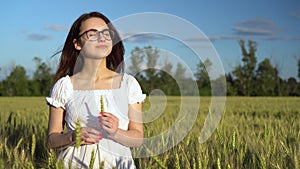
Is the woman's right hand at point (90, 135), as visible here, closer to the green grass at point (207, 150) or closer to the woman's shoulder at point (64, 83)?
the green grass at point (207, 150)

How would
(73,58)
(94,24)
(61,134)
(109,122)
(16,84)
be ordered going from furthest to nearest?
(16,84) < (73,58) < (94,24) < (61,134) < (109,122)

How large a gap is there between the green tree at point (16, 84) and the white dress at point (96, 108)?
2715cm

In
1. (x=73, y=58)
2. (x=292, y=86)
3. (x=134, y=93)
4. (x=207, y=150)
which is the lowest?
(x=207, y=150)

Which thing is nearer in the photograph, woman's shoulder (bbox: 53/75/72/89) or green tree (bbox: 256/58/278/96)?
woman's shoulder (bbox: 53/75/72/89)

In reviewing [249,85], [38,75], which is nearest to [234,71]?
[249,85]

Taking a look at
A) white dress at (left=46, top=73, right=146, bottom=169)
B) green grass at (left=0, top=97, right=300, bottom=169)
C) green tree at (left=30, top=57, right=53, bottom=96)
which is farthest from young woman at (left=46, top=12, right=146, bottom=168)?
green tree at (left=30, top=57, right=53, bottom=96)

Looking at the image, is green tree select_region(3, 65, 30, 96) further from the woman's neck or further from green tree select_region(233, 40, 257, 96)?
the woman's neck

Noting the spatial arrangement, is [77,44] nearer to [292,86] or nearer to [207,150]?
[207,150]

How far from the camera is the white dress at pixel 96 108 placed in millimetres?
1631

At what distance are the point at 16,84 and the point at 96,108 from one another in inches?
1139

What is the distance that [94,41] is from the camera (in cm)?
163

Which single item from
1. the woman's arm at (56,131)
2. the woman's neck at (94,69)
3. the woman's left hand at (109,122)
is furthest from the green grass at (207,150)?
the woman's neck at (94,69)

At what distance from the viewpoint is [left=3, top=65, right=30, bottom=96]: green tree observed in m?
28.8

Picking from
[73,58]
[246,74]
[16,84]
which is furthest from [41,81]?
[73,58]
